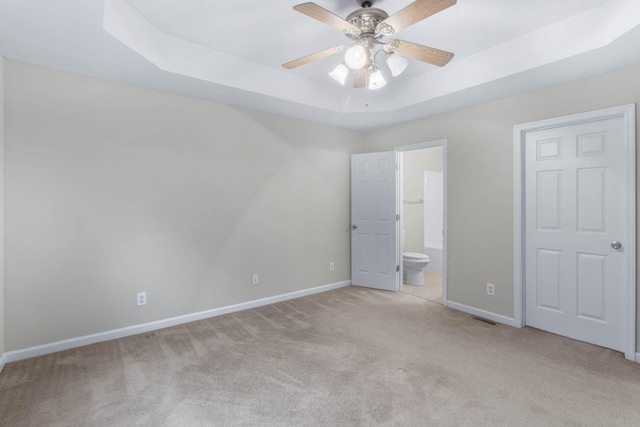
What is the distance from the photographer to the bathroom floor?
4.19 meters

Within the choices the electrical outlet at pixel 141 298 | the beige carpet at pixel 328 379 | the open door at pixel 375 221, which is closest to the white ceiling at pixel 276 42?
the open door at pixel 375 221

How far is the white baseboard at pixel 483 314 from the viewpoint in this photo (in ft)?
10.7

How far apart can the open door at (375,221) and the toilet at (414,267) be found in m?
0.40

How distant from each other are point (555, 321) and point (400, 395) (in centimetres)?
200

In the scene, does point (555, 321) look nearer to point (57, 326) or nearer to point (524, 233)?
point (524, 233)

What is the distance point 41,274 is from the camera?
8.52 ft

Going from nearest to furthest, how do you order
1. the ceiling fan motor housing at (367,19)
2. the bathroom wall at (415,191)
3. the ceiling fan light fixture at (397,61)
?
the ceiling fan motor housing at (367,19) < the ceiling fan light fixture at (397,61) < the bathroom wall at (415,191)

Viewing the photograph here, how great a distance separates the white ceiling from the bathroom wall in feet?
7.77

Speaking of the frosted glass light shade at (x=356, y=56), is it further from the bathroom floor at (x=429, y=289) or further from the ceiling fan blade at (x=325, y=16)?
the bathroom floor at (x=429, y=289)

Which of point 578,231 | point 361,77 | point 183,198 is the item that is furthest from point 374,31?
point 578,231

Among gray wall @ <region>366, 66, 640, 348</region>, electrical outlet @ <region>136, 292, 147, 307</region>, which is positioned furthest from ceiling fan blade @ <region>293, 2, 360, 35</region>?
electrical outlet @ <region>136, 292, 147, 307</region>

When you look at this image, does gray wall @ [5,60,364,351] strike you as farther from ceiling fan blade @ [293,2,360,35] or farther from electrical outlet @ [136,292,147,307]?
ceiling fan blade @ [293,2,360,35]

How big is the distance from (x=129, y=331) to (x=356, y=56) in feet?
10.2

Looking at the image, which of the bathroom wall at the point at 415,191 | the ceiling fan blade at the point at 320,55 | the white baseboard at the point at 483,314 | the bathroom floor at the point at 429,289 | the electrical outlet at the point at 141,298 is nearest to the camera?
the ceiling fan blade at the point at 320,55
